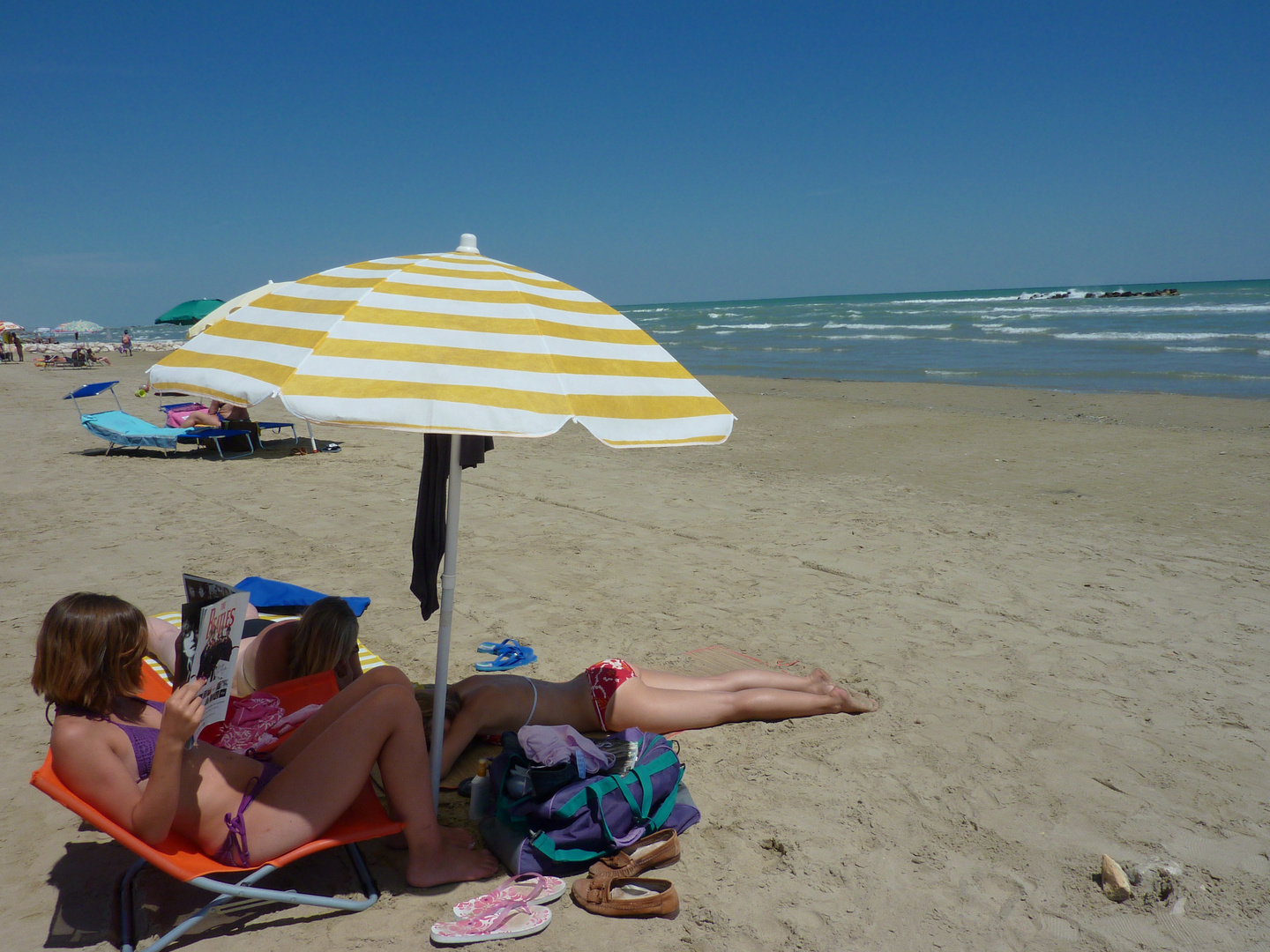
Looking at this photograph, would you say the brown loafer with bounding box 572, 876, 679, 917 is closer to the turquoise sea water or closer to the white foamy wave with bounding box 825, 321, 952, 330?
the turquoise sea water

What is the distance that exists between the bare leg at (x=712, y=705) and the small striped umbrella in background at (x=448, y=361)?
2.78 feet

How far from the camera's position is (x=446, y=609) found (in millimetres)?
2822

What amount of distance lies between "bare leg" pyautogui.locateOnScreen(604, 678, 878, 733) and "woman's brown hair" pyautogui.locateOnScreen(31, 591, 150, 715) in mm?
1787

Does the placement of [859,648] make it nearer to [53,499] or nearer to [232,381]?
[232,381]

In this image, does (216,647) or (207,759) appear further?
(207,759)

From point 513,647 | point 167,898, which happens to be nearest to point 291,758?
point 167,898

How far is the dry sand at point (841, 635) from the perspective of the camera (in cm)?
255

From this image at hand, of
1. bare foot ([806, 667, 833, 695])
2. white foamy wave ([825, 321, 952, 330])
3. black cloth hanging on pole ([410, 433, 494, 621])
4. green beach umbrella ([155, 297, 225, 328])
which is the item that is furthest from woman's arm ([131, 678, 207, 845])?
white foamy wave ([825, 321, 952, 330])

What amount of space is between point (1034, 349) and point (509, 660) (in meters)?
24.5

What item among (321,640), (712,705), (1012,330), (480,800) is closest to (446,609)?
(321,640)

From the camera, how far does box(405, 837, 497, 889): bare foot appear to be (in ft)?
8.56

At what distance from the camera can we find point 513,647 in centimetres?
434

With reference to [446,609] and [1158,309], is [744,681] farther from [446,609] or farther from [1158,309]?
[1158,309]

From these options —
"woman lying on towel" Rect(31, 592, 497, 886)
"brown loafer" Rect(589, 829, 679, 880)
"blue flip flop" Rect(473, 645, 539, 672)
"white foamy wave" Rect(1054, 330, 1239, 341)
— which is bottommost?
"brown loafer" Rect(589, 829, 679, 880)
